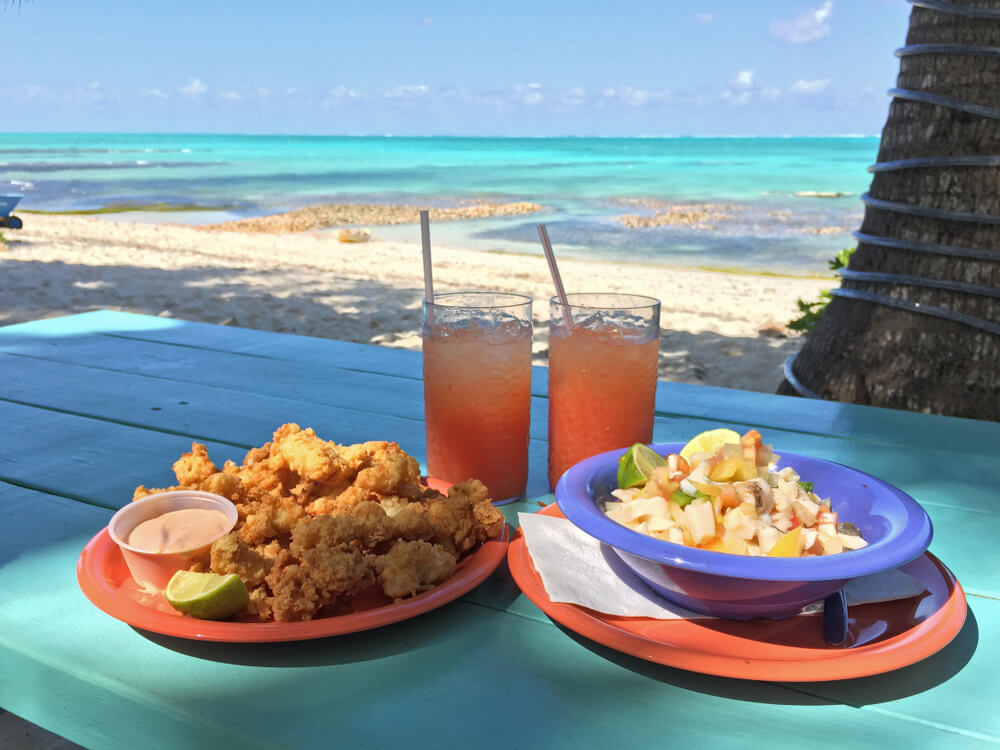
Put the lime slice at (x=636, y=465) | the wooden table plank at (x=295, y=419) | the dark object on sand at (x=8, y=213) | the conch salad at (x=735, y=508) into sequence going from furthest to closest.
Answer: the dark object on sand at (x=8, y=213), the wooden table plank at (x=295, y=419), the lime slice at (x=636, y=465), the conch salad at (x=735, y=508)

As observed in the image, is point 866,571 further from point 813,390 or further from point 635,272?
point 635,272

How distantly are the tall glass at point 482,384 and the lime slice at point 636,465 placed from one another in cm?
25

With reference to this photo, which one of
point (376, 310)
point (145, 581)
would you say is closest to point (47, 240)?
point (376, 310)

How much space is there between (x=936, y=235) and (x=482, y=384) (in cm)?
190

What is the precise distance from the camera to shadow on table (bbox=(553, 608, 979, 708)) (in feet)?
2.46

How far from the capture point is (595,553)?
3.10 feet

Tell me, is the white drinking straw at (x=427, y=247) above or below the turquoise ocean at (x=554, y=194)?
above

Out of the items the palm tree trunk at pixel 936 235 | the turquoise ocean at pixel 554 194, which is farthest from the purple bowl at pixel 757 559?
the turquoise ocean at pixel 554 194

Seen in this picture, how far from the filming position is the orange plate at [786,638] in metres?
0.75

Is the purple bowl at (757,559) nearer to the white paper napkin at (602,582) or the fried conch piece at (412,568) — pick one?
the white paper napkin at (602,582)

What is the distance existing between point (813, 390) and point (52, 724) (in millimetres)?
2650

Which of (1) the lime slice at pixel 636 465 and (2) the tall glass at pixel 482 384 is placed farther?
(2) the tall glass at pixel 482 384

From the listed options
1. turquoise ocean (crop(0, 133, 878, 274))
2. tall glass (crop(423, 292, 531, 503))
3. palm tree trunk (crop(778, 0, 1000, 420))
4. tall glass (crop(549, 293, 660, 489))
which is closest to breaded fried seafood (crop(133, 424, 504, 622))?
tall glass (crop(423, 292, 531, 503))

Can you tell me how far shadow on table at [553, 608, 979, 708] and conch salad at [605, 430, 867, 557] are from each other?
12cm
